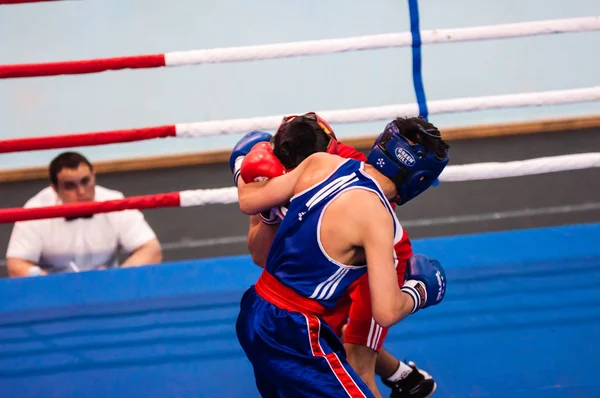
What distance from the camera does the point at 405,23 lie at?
189 inches

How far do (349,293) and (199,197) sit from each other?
1.05m

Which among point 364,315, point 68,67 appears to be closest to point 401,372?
point 364,315

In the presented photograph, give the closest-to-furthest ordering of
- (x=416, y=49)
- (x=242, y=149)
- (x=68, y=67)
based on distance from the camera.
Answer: (x=242, y=149), (x=68, y=67), (x=416, y=49)

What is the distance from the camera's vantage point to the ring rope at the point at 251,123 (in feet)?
9.02

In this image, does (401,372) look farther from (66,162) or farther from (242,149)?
(66,162)

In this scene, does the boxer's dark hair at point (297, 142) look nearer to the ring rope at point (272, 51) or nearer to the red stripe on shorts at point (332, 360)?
the red stripe on shorts at point (332, 360)

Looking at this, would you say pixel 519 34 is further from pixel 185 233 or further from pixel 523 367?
pixel 185 233

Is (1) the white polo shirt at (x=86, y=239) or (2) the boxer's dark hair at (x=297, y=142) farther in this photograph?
(1) the white polo shirt at (x=86, y=239)

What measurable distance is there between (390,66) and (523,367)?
3.01m

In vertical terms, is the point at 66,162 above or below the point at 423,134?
below

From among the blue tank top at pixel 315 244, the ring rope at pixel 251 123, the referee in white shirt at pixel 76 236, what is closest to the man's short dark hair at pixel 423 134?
the blue tank top at pixel 315 244

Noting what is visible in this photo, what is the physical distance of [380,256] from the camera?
1578mm

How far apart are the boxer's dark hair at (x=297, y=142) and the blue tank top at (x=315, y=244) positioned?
151 millimetres

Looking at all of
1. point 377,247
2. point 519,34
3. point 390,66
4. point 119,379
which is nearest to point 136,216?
point 119,379
